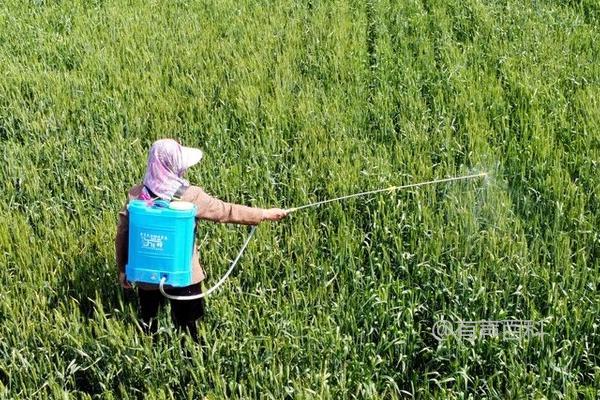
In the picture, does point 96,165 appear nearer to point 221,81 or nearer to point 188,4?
point 221,81

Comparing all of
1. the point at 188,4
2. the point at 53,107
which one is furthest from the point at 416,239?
the point at 188,4

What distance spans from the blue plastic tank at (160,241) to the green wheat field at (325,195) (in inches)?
11.5

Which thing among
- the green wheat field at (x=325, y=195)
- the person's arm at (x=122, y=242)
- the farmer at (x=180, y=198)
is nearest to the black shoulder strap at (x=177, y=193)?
the farmer at (x=180, y=198)

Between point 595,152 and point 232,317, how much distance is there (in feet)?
6.84

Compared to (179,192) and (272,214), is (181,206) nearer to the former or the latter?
(179,192)

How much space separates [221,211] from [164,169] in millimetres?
263

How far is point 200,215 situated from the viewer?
2.66m

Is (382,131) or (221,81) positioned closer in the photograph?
(382,131)

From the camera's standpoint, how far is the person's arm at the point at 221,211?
2.65 meters

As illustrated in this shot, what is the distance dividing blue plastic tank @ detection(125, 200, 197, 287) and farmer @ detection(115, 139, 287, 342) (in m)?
0.10

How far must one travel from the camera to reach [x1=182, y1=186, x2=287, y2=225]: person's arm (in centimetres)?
265

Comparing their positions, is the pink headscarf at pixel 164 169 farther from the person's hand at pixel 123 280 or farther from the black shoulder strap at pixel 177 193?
the person's hand at pixel 123 280

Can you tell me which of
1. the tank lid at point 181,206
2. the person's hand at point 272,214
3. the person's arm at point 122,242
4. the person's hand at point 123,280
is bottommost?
the person's hand at point 123,280

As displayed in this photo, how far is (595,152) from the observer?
3.75m
